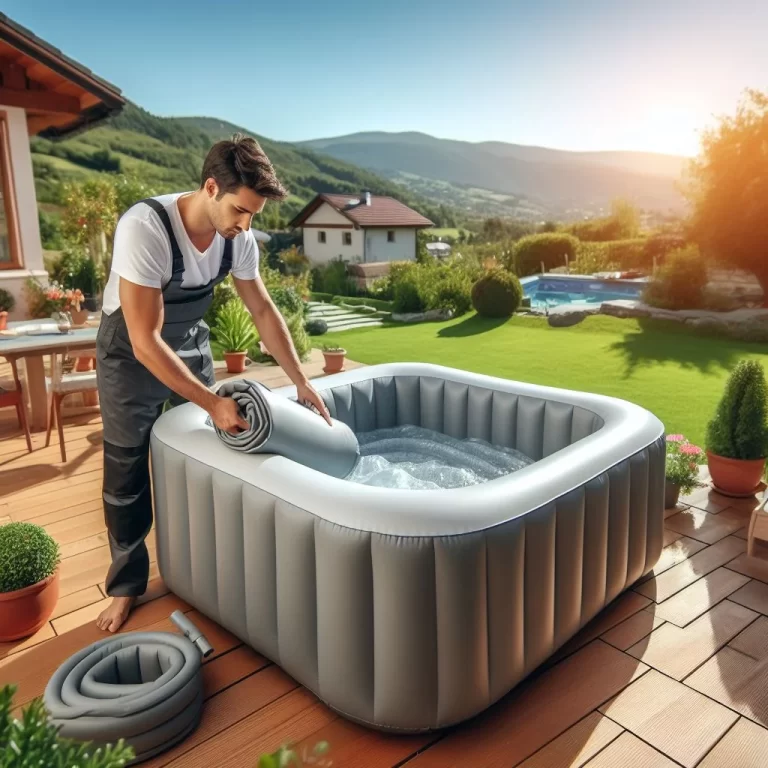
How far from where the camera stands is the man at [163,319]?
1901 mm

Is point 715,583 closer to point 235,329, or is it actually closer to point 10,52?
point 235,329

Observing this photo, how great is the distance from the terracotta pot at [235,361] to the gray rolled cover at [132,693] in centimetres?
417

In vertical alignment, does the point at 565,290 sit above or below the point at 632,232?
below

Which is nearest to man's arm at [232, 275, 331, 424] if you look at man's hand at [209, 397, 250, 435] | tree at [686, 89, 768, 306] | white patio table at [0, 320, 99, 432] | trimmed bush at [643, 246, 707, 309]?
man's hand at [209, 397, 250, 435]

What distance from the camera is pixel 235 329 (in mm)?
6273

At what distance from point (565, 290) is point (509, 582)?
14.1m

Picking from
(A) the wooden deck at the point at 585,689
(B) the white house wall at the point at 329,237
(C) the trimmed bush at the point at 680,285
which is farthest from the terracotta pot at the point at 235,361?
(B) the white house wall at the point at 329,237

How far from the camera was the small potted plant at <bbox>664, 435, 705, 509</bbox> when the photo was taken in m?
3.16

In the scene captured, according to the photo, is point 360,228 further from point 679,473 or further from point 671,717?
point 671,717

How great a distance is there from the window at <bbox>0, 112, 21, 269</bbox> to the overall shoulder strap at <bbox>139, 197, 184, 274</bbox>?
20.3 feet

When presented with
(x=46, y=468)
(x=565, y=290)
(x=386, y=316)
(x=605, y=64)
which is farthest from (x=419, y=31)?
(x=46, y=468)

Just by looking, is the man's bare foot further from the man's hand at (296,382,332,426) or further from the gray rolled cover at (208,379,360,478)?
the man's hand at (296,382,332,426)

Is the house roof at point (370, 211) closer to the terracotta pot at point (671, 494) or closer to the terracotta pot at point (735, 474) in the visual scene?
the terracotta pot at point (735, 474)

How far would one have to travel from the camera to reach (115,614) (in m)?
2.25
